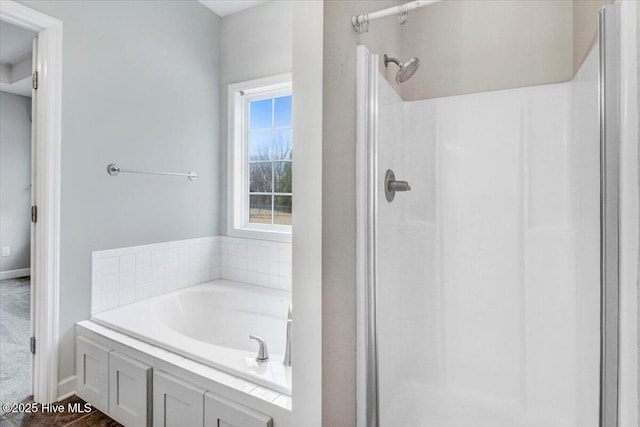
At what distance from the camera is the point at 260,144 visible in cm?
275

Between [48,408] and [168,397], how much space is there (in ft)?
2.74

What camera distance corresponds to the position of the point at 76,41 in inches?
73.8

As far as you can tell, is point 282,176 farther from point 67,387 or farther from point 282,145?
point 67,387

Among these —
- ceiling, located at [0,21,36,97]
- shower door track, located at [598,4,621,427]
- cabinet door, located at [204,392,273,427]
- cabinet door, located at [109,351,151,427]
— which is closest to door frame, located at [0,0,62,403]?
cabinet door, located at [109,351,151,427]

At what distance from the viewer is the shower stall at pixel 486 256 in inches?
44.8

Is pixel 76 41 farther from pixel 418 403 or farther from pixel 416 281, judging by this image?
Answer: pixel 418 403

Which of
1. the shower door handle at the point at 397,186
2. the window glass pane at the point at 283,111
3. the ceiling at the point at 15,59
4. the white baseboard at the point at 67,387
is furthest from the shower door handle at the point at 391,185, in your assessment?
the ceiling at the point at 15,59

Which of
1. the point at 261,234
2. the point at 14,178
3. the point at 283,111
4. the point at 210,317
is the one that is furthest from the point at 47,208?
the point at 14,178

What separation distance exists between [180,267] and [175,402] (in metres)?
1.23

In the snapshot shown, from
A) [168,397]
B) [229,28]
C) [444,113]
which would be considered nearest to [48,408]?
[168,397]

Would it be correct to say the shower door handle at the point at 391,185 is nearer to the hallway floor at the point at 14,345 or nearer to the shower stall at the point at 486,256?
the shower stall at the point at 486,256

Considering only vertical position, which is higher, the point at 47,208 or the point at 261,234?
the point at 47,208

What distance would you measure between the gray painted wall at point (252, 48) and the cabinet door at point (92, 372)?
1254 mm

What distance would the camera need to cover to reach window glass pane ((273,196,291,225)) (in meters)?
2.60
